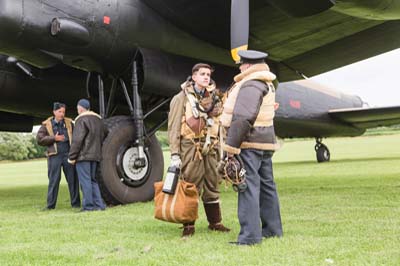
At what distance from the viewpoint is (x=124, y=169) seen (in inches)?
284

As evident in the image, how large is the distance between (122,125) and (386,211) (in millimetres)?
3923

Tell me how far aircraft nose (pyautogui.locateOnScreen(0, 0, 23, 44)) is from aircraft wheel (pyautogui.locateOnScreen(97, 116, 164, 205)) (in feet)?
6.21

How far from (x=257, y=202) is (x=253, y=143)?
0.49m

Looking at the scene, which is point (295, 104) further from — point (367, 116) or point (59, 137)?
point (59, 137)

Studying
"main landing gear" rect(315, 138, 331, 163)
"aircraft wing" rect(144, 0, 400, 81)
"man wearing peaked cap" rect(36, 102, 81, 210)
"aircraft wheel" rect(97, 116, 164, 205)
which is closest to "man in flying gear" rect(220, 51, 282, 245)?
"aircraft wing" rect(144, 0, 400, 81)

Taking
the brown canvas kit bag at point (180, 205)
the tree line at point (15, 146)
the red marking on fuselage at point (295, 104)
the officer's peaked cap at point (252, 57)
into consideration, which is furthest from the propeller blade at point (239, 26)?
the tree line at point (15, 146)

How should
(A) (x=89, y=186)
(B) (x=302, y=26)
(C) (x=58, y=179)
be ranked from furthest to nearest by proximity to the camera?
(B) (x=302, y=26) < (C) (x=58, y=179) < (A) (x=89, y=186)

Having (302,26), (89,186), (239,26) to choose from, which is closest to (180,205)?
(89,186)

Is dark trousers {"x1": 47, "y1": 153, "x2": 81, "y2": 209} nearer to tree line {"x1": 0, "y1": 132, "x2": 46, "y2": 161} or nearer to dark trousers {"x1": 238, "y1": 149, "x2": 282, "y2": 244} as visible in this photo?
dark trousers {"x1": 238, "y1": 149, "x2": 282, "y2": 244}

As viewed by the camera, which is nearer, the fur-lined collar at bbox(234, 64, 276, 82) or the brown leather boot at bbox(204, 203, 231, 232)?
the fur-lined collar at bbox(234, 64, 276, 82)

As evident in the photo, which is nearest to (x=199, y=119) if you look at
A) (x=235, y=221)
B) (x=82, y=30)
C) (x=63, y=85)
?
(x=235, y=221)

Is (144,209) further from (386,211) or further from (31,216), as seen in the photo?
(386,211)

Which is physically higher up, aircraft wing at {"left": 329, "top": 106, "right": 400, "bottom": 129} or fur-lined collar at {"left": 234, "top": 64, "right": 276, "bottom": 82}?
aircraft wing at {"left": 329, "top": 106, "right": 400, "bottom": 129}

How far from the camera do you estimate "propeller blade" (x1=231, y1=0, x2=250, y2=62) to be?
620 centimetres
